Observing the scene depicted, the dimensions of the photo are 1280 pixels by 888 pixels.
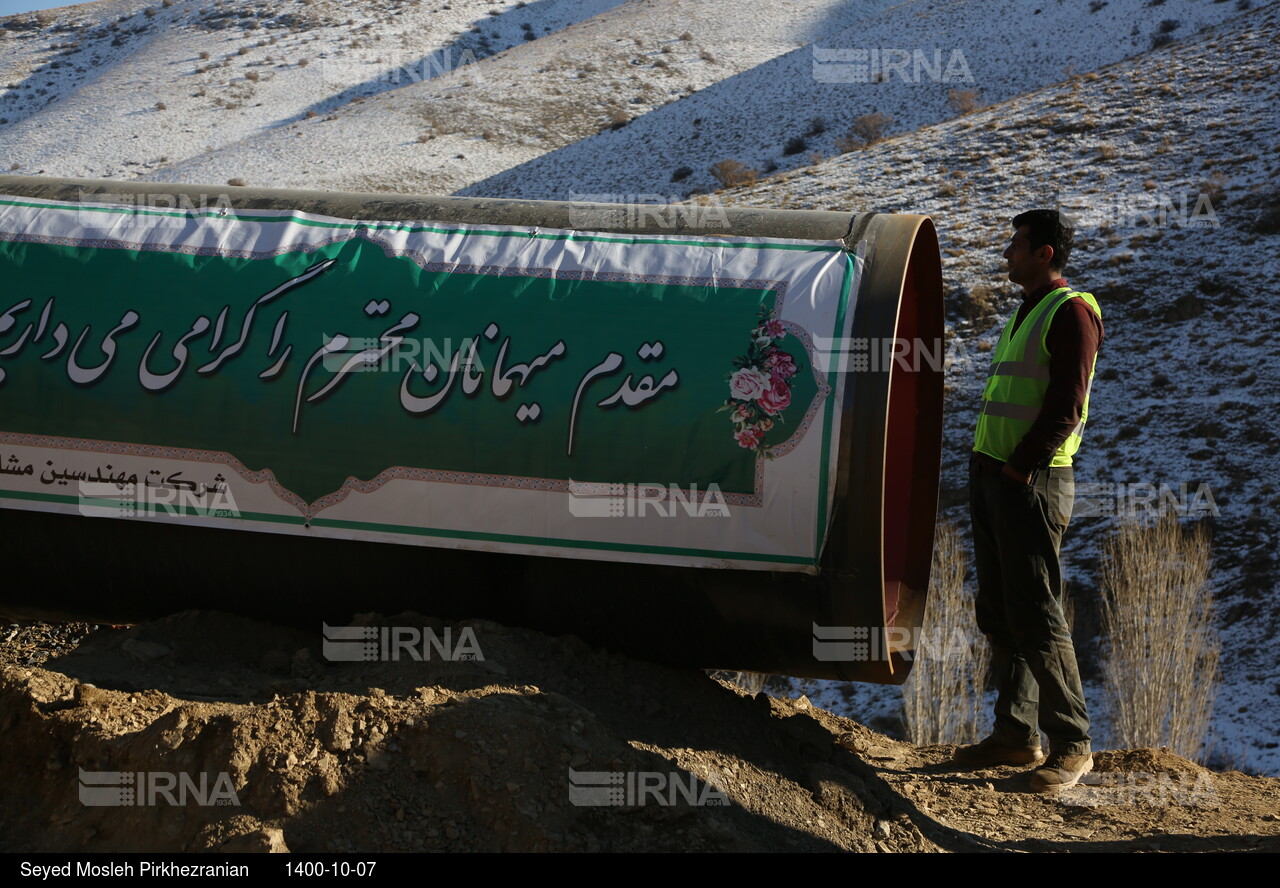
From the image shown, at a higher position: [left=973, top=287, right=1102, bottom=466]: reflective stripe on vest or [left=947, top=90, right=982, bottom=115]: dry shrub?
[left=947, top=90, right=982, bottom=115]: dry shrub

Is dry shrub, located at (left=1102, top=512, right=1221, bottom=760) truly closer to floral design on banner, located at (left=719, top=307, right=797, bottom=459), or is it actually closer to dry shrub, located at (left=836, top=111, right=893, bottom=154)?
floral design on banner, located at (left=719, top=307, right=797, bottom=459)

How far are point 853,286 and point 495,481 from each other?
5.08 feet

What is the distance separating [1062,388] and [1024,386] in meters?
0.21

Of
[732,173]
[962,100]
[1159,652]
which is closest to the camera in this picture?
[1159,652]

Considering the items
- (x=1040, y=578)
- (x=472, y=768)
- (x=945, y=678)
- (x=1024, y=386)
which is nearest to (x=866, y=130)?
(x=945, y=678)

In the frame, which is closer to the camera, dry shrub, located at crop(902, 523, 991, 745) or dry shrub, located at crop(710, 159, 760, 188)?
dry shrub, located at crop(902, 523, 991, 745)

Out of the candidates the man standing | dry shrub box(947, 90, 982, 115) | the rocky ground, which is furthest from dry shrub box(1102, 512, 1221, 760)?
dry shrub box(947, 90, 982, 115)

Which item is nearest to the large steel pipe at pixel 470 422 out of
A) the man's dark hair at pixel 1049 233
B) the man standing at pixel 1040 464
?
the man's dark hair at pixel 1049 233

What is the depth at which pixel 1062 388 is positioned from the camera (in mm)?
4523

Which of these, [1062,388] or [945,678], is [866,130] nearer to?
[945,678]

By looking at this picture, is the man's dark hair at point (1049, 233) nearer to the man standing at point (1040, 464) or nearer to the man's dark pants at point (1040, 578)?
the man standing at point (1040, 464)

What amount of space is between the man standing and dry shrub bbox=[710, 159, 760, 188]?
2938 cm

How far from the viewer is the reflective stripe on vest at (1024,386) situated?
4660mm

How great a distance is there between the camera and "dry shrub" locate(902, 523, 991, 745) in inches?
328
